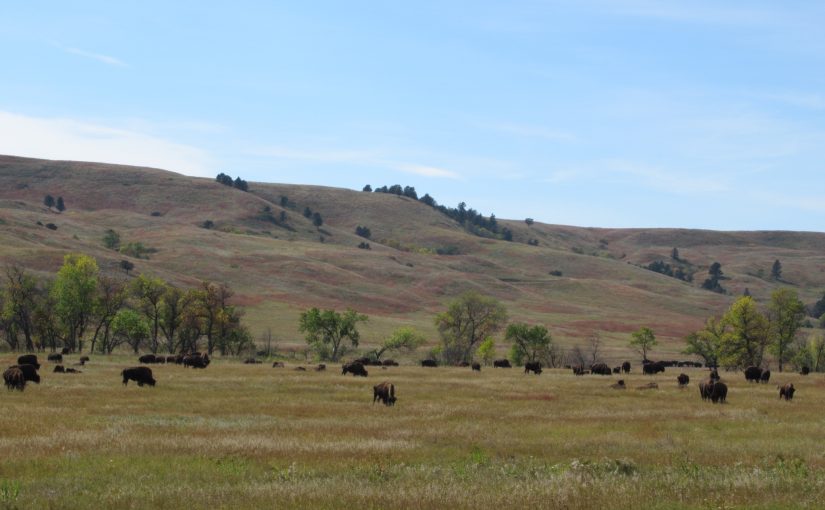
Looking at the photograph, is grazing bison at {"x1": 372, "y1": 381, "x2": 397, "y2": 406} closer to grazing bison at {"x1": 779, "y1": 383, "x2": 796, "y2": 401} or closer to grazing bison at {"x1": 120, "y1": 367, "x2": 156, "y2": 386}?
grazing bison at {"x1": 120, "y1": 367, "x2": 156, "y2": 386}

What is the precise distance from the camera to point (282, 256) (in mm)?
179625

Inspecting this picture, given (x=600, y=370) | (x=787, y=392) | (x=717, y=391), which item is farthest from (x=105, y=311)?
(x=787, y=392)

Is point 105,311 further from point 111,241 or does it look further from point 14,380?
point 111,241

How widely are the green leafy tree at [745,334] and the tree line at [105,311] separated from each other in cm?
5208

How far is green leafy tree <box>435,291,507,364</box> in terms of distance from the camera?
95.9m

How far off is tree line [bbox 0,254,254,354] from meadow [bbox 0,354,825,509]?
40726 millimetres

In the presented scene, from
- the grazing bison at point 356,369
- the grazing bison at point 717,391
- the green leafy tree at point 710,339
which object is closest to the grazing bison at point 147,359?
the grazing bison at point 356,369

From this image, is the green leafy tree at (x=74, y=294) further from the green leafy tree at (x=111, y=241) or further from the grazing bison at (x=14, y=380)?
the green leafy tree at (x=111, y=241)

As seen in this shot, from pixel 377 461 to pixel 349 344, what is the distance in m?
90.4

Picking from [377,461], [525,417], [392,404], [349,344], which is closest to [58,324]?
[349,344]

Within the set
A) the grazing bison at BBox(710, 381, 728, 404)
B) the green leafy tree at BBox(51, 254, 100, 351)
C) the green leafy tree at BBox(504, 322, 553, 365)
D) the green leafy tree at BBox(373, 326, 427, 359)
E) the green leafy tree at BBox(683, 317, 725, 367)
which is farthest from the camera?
the green leafy tree at BBox(373, 326, 427, 359)

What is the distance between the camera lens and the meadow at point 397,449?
13172 millimetres


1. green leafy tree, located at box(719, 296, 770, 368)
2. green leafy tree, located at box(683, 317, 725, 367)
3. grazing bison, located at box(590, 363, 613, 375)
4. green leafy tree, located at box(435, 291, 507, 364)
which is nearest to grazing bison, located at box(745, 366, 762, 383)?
grazing bison, located at box(590, 363, 613, 375)

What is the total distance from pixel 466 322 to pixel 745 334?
31.8 meters
